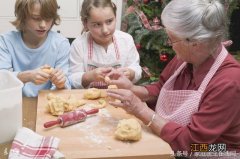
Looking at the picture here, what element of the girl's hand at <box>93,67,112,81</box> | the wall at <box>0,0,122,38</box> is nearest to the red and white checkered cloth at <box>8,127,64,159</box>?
the girl's hand at <box>93,67,112,81</box>

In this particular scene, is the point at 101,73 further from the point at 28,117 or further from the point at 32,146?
the point at 32,146

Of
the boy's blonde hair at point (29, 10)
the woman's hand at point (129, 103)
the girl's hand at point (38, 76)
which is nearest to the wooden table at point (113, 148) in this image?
the woman's hand at point (129, 103)

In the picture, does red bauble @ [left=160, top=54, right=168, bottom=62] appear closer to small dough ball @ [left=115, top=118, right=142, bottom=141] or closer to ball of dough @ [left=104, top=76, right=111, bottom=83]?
ball of dough @ [left=104, top=76, right=111, bottom=83]

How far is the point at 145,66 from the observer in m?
3.08

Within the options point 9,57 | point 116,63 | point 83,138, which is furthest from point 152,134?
point 9,57

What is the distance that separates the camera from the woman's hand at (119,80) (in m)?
1.57

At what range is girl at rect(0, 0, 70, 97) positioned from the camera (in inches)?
67.4

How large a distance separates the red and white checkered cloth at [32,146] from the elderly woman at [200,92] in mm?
336

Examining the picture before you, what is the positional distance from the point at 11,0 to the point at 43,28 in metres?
1.94

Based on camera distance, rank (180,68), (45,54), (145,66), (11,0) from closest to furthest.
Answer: (180,68), (45,54), (145,66), (11,0)

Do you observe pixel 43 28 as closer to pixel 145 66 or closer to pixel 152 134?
pixel 152 134

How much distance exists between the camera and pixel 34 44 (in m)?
1.85

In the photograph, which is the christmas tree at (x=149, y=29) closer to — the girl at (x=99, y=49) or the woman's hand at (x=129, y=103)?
the girl at (x=99, y=49)

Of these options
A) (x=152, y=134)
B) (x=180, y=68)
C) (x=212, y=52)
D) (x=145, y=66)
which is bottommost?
(x=145, y=66)
